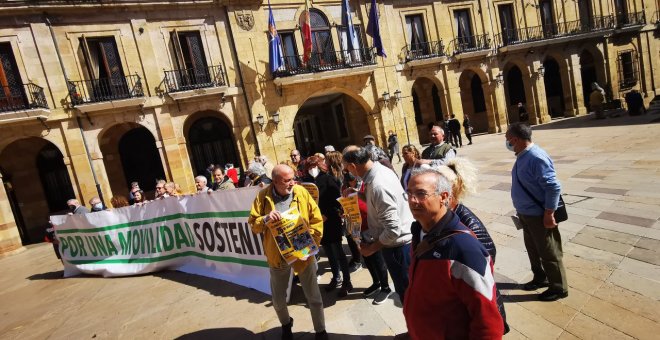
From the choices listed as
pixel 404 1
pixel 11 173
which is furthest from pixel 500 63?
pixel 11 173

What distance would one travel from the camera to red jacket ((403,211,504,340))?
150 centimetres

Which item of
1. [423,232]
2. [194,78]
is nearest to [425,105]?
[194,78]

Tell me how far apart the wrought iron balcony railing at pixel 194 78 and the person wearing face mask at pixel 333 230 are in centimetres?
1141

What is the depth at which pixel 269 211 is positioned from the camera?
10.4 ft

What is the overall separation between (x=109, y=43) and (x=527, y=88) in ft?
71.2

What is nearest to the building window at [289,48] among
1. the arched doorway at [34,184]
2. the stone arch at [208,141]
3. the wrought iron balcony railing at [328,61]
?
the wrought iron balcony railing at [328,61]

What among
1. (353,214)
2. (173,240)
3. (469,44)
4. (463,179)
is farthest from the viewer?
(469,44)

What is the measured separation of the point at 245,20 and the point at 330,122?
9496mm

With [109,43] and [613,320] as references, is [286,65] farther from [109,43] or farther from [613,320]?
[613,320]

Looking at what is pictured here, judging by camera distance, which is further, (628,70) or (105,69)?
(628,70)

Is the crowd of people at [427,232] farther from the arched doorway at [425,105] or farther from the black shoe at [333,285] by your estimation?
the arched doorway at [425,105]

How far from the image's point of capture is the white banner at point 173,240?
4.63 meters

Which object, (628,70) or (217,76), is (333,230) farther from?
(628,70)

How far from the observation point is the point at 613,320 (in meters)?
2.74
